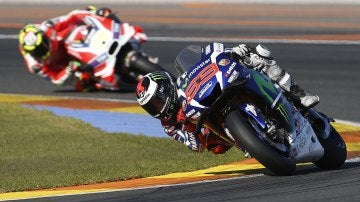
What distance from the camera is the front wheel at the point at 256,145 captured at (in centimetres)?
848

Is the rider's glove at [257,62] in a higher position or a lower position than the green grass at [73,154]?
higher

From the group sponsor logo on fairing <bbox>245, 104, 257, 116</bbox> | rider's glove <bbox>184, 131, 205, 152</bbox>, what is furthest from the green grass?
sponsor logo on fairing <bbox>245, 104, 257, 116</bbox>

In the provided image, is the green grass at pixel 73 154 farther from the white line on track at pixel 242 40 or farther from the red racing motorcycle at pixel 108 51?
the white line on track at pixel 242 40

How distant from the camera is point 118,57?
1691 centimetres

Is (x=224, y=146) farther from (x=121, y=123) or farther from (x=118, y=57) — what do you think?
(x=118, y=57)

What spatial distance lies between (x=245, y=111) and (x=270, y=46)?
1265cm

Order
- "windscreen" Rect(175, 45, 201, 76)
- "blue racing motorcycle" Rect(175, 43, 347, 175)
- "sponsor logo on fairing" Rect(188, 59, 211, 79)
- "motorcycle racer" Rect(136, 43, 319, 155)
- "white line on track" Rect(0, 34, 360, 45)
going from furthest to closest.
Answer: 1. "white line on track" Rect(0, 34, 360, 45)
2. "windscreen" Rect(175, 45, 201, 76)
3. "motorcycle racer" Rect(136, 43, 319, 155)
4. "sponsor logo on fairing" Rect(188, 59, 211, 79)
5. "blue racing motorcycle" Rect(175, 43, 347, 175)

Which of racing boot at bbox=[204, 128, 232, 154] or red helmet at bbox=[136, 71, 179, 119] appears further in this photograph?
racing boot at bbox=[204, 128, 232, 154]

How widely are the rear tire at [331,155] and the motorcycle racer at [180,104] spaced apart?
40cm

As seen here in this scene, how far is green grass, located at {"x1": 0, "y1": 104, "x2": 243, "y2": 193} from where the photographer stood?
988 cm

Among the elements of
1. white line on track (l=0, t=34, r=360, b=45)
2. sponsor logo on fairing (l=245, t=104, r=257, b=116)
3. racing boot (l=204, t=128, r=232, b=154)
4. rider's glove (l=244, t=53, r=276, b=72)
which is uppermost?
rider's glove (l=244, t=53, r=276, b=72)

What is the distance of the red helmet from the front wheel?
601 millimetres

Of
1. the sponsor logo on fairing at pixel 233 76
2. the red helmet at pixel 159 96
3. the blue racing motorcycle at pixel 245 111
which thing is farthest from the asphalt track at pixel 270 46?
the sponsor logo on fairing at pixel 233 76

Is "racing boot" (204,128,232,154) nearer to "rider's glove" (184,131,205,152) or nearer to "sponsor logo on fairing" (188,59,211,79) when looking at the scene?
"rider's glove" (184,131,205,152)
